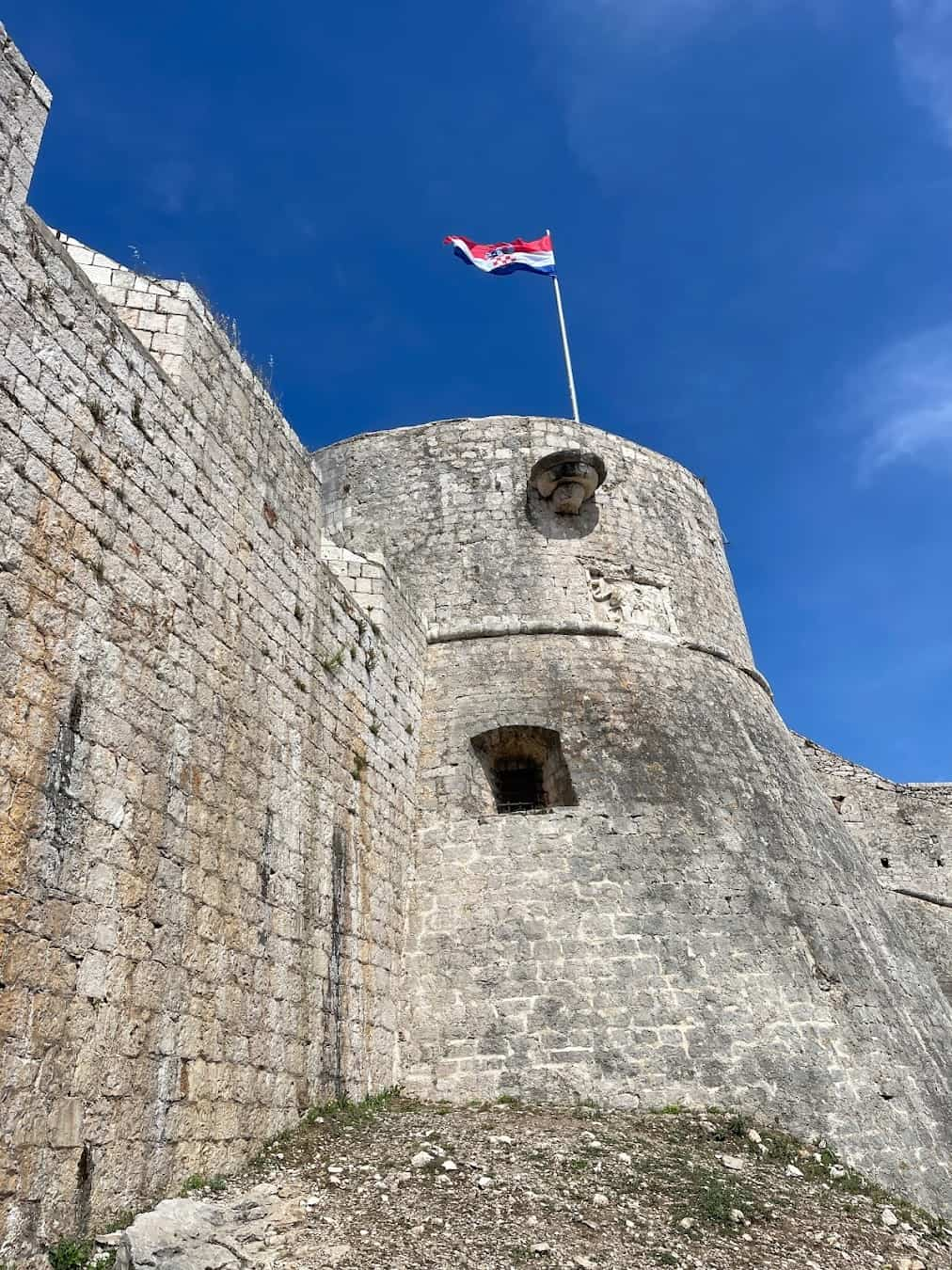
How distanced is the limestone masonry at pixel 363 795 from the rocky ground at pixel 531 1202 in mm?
278

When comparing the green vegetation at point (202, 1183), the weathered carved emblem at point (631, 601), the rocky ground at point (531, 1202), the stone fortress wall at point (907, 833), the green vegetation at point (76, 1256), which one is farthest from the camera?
the stone fortress wall at point (907, 833)

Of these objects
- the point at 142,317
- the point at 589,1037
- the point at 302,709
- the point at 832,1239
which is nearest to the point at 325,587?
the point at 302,709

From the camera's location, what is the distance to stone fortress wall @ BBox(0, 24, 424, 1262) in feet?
12.3

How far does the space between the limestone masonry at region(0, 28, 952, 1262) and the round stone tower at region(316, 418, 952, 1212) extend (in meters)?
0.03

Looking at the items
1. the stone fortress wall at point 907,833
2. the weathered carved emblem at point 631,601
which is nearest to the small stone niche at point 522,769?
the weathered carved emblem at point 631,601

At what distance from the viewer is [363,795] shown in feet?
23.8

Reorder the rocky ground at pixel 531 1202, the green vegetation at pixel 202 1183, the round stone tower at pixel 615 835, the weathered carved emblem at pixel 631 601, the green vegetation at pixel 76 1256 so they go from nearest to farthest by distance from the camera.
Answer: the green vegetation at pixel 76 1256
the rocky ground at pixel 531 1202
the green vegetation at pixel 202 1183
the round stone tower at pixel 615 835
the weathered carved emblem at pixel 631 601

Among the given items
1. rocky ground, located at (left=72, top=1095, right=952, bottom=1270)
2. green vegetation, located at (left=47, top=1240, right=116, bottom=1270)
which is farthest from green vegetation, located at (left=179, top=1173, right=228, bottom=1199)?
green vegetation, located at (left=47, top=1240, right=116, bottom=1270)

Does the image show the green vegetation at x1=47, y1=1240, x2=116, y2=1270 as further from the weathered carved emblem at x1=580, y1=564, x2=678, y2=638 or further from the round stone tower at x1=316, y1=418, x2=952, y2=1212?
the weathered carved emblem at x1=580, y1=564, x2=678, y2=638

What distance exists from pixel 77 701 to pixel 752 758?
281 inches

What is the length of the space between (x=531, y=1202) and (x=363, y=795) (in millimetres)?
3191

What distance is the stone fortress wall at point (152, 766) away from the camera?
3.75 meters

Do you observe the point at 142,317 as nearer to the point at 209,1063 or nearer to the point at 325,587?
the point at 325,587

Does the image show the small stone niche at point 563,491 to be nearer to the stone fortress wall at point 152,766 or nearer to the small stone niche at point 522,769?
the small stone niche at point 522,769
